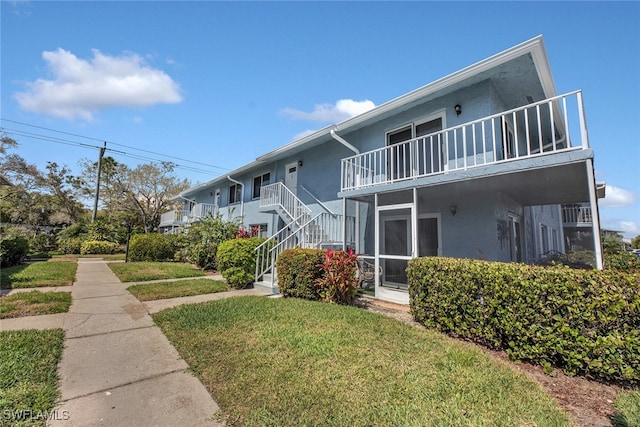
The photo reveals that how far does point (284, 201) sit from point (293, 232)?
2.79 meters

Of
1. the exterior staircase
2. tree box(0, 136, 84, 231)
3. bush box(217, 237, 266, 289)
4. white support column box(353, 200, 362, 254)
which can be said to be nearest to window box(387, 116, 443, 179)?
white support column box(353, 200, 362, 254)

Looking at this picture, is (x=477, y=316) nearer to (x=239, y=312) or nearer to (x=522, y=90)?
(x=239, y=312)

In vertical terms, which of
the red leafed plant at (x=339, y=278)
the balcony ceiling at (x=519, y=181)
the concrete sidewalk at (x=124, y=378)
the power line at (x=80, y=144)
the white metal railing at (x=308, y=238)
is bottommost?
the concrete sidewalk at (x=124, y=378)

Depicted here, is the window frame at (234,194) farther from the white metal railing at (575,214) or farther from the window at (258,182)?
the white metal railing at (575,214)

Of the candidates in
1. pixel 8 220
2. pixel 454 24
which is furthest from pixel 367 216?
pixel 8 220

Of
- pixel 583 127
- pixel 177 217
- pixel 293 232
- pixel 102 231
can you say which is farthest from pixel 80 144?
pixel 583 127

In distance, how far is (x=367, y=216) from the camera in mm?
9445

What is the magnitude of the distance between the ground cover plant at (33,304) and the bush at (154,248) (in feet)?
29.0

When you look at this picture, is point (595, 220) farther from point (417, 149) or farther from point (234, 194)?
point (234, 194)

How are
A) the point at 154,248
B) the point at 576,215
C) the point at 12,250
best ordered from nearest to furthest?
the point at 12,250 → the point at 154,248 → the point at 576,215

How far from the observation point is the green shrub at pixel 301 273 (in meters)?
6.70

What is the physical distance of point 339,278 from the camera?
20.5ft

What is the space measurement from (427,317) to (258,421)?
3605mm

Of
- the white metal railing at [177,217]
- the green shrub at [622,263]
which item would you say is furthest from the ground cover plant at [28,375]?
the white metal railing at [177,217]
